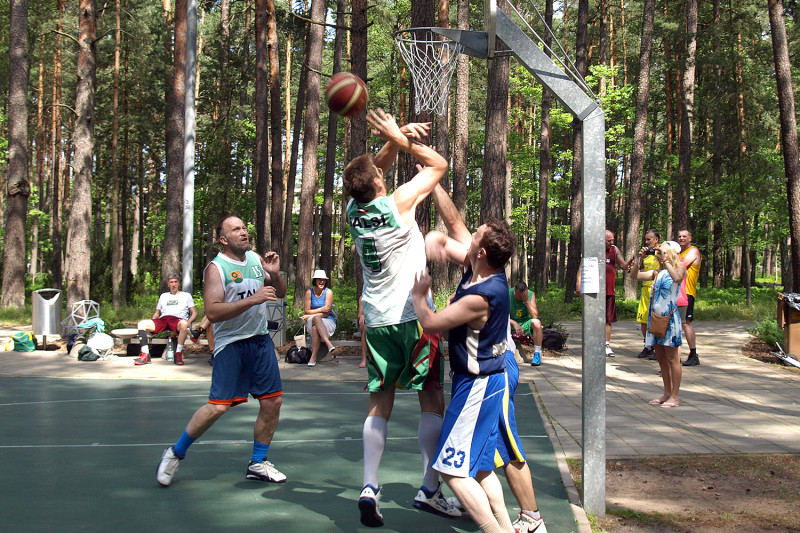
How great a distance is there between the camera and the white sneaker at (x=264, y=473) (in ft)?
16.4

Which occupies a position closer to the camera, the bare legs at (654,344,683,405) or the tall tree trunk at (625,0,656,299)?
the bare legs at (654,344,683,405)

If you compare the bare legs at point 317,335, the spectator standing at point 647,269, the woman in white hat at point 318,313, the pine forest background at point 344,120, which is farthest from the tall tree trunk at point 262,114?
the spectator standing at point 647,269

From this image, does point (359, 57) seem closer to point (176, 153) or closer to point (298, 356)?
point (176, 153)

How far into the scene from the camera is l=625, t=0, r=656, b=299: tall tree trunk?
21141mm

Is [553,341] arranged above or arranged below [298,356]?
above

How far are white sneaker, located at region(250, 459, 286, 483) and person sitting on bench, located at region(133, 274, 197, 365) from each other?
6684mm

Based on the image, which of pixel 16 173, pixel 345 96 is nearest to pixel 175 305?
pixel 345 96

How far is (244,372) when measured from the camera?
5.04 meters

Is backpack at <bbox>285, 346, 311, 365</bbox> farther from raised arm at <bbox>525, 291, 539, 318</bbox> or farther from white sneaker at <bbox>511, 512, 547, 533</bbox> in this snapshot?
white sneaker at <bbox>511, 512, 547, 533</bbox>

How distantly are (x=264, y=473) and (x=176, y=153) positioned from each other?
43.6ft

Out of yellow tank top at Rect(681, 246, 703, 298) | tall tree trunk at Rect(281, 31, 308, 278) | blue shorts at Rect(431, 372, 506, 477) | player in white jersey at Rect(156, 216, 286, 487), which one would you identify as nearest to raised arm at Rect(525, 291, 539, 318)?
yellow tank top at Rect(681, 246, 703, 298)

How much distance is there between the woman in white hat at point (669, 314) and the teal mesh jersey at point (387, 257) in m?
4.11

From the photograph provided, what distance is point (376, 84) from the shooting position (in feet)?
103

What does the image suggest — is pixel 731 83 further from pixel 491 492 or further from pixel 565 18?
pixel 491 492
